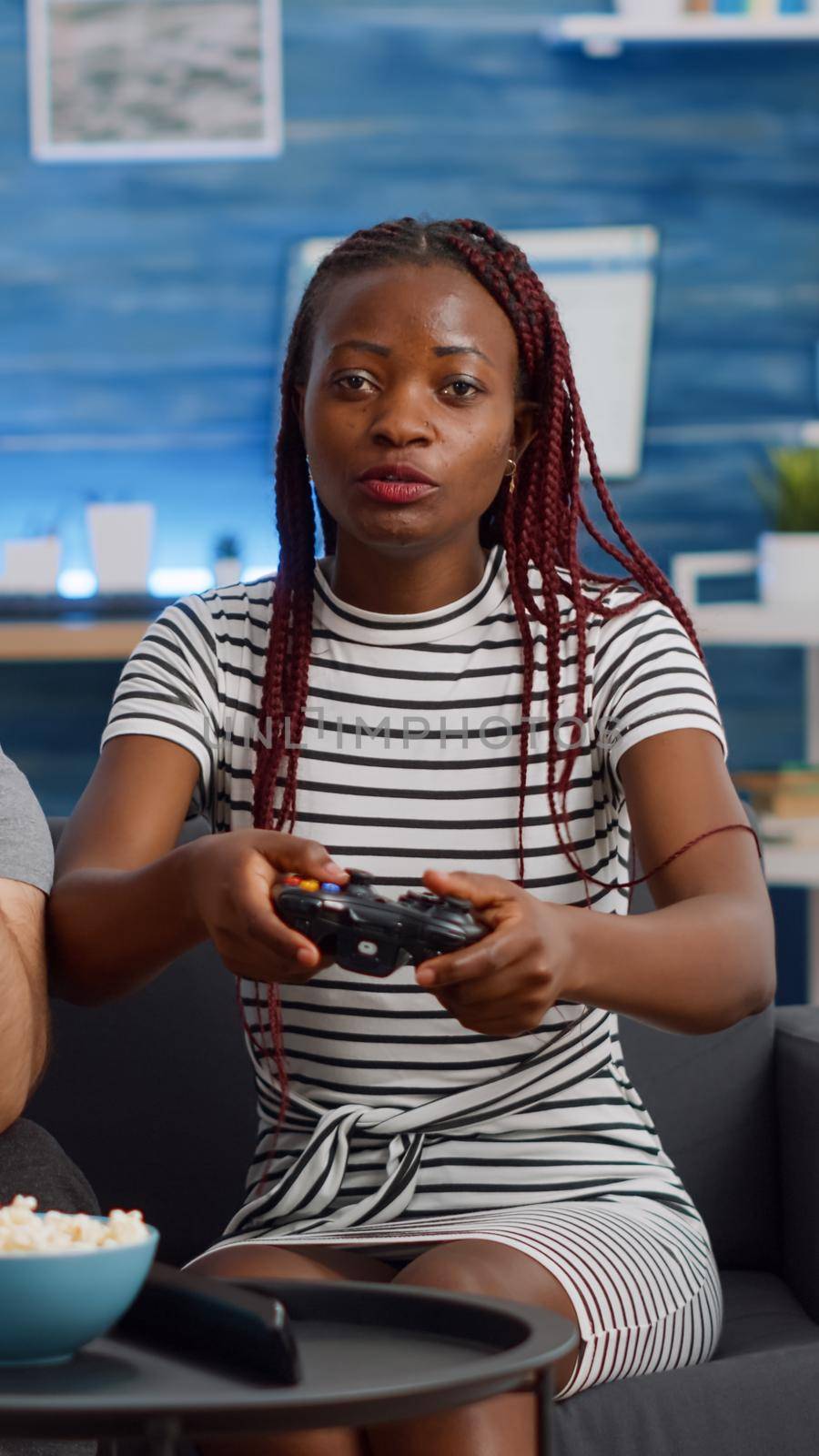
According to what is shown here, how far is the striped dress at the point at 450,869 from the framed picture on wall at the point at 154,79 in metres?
2.32

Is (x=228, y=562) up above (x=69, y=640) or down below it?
above

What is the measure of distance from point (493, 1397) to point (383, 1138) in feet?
0.95

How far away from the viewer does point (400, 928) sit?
31.5 inches

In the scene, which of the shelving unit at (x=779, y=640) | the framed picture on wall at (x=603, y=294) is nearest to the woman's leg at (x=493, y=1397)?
the shelving unit at (x=779, y=640)

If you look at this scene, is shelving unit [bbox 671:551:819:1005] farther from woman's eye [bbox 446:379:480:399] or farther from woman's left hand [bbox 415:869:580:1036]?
woman's left hand [bbox 415:869:580:1036]

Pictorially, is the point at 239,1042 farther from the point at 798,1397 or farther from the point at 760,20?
the point at 760,20

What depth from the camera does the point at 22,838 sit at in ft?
3.68

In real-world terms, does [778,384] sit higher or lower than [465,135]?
lower

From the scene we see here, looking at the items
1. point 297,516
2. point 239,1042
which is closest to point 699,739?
point 297,516

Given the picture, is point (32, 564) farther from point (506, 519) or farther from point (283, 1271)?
point (283, 1271)

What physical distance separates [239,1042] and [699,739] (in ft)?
1.80

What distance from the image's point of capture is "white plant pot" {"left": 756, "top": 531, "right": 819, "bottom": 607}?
298 cm

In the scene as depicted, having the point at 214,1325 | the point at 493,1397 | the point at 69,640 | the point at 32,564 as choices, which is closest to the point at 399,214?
the point at 32,564

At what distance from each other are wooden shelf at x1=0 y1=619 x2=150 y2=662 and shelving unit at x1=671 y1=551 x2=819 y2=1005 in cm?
96
